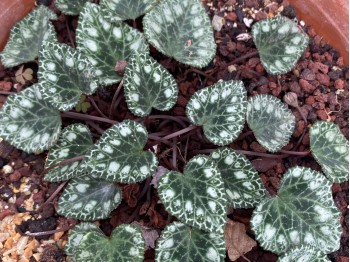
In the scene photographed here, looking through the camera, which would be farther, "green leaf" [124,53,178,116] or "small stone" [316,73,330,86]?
"small stone" [316,73,330,86]

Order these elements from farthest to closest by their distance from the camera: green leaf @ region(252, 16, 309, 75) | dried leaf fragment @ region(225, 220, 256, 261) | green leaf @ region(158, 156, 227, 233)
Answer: green leaf @ region(252, 16, 309, 75), dried leaf fragment @ region(225, 220, 256, 261), green leaf @ region(158, 156, 227, 233)

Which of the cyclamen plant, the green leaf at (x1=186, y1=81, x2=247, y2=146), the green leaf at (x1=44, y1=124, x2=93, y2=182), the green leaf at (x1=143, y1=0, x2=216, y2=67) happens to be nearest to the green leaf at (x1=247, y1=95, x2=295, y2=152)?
the cyclamen plant

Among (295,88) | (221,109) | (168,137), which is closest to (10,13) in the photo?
(168,137)

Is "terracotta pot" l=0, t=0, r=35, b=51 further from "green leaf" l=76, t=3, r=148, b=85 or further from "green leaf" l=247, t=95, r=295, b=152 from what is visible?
"green leaf" l=247, t=95, r=295, b=152

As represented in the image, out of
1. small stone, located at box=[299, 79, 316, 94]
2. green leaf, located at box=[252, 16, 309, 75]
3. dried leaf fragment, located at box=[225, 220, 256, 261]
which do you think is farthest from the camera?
small stone, located at box=[299, 79, 316, 94]

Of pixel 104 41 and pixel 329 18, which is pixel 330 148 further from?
pixel 104 41

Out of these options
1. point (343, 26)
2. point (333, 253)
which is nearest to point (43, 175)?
point (333, 253)
